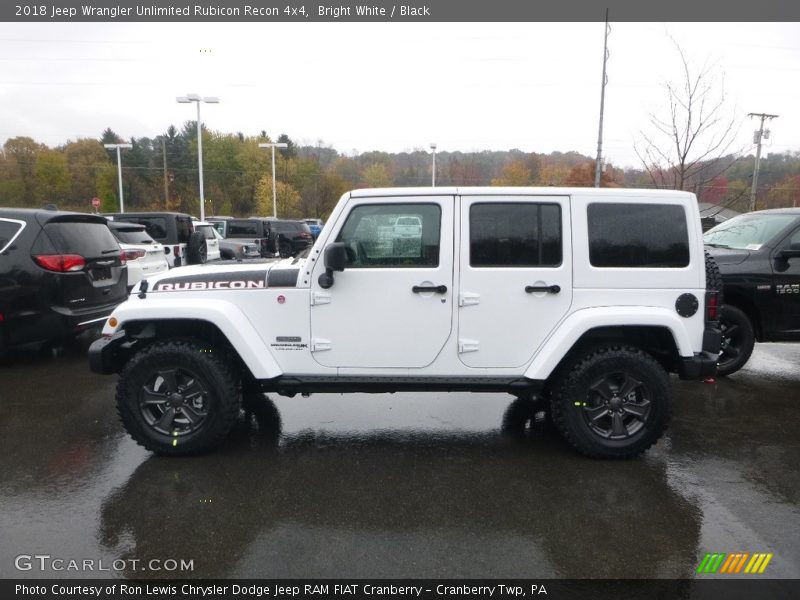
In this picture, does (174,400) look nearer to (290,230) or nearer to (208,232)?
(208,232)

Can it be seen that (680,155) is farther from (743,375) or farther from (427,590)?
(427,590)

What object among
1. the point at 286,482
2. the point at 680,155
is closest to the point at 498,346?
the point at 286,482

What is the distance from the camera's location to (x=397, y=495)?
361 centimetres

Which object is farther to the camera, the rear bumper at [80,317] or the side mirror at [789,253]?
the rear bumper at [80,317]

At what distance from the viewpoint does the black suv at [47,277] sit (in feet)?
19.9

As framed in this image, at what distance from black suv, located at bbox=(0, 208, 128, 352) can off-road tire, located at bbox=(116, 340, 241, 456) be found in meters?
2.84

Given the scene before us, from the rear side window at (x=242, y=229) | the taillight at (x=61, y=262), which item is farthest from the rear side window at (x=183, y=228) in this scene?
the rear side window at (x=242, y=229)

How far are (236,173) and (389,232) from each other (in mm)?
60579

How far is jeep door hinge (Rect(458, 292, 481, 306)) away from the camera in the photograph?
158 inches

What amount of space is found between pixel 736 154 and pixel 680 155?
49.3 inches

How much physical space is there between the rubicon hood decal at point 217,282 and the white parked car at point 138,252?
5.01m

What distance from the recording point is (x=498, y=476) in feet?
12.8

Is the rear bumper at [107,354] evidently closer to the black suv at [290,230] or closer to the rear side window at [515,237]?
the rear side window at [515,237]

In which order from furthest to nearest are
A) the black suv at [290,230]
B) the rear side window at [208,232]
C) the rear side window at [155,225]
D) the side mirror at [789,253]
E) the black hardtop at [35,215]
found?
the black suv at [290,230] → the rear side window at [208,232] → the rear side window at [155,225] → the black hardtop at [35,215] → the side mirror at [789,253]
